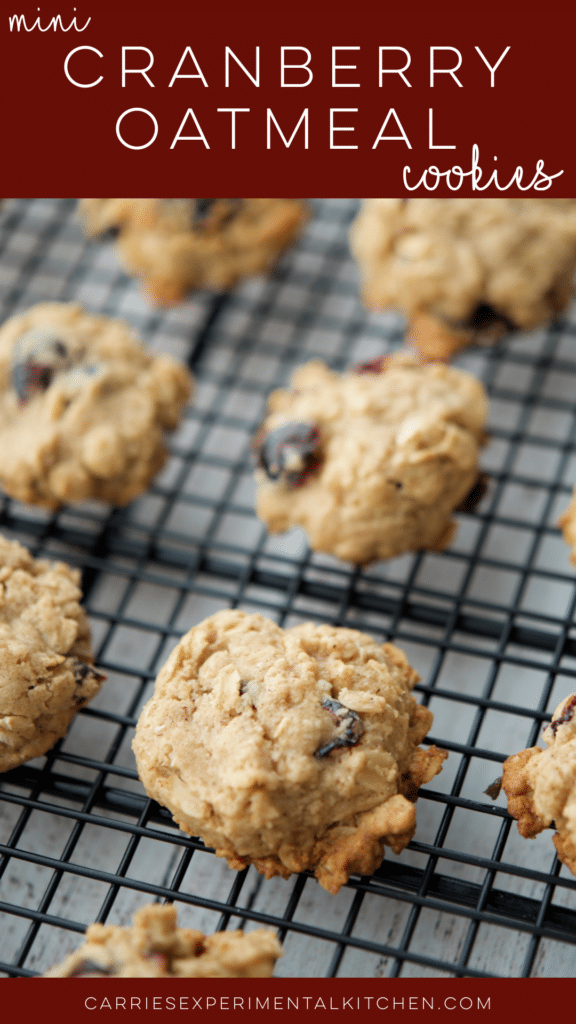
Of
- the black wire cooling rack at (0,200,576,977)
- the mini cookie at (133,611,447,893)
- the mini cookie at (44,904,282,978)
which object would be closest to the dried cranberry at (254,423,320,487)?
the black wire cooling rack at (0,200,576,977)

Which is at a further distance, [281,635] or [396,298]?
[396,298]

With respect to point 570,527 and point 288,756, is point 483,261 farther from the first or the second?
point 288,756

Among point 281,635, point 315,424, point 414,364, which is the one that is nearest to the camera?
point 281,635

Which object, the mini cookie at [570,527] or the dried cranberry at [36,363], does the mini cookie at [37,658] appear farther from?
the mini cookie at [570,527]

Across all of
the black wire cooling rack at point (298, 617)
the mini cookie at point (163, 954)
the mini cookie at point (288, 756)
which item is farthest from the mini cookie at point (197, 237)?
the mini cookie at point (163, 954)

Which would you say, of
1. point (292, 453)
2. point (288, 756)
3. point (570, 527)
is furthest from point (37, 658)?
point (570, 527)

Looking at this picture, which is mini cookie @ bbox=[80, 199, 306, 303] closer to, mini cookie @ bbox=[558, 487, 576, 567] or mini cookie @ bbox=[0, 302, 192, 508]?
mini cookie @ bbox=[0, 302, 192, 508]
